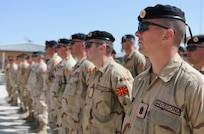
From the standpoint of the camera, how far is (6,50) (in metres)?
41.5

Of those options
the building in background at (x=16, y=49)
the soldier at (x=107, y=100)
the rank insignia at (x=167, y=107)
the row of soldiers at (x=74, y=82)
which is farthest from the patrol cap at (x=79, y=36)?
the building in background at (x=16, y=49)

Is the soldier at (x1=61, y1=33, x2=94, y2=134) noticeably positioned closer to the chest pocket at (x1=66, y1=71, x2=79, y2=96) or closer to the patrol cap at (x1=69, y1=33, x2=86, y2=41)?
the chest pocket at (x1=66, y1=71, x2=79, y2=96)

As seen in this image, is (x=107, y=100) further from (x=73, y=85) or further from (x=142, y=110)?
(x=142, y=110)

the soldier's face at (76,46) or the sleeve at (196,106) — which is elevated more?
the soldier's face at (76,46)

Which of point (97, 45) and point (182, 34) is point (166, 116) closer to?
point (182, 34)

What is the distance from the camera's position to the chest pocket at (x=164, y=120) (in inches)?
74.7

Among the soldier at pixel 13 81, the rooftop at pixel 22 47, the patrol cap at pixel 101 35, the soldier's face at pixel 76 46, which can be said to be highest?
the patrol cap at pixel 101 35

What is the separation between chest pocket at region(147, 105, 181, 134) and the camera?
1.90 m

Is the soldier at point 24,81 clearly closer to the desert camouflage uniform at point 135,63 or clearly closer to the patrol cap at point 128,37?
the patrol cap at point 128,37

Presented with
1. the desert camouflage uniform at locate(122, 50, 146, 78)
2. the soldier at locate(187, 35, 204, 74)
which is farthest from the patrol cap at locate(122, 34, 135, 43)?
the soldier at locate(187, 35, 204, 74)

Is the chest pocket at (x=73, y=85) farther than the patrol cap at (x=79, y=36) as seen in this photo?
No

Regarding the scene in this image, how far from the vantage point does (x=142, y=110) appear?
6.86 feet

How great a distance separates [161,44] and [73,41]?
3.08m

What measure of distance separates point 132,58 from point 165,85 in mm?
4934
